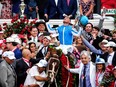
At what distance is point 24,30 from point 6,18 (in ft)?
8.47

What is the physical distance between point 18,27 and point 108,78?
5026mm

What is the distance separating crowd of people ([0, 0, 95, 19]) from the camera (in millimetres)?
22578

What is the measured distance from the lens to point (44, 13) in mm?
23391

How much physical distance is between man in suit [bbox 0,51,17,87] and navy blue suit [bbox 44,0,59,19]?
5877 millimetres

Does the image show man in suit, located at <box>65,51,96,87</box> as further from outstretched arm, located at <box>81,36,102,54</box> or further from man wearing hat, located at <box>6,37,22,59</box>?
man wearing hat, located at <box>6,37,22,59</box>

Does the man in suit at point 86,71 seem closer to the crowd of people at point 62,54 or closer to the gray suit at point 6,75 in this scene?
the crowd of people at point 62,54

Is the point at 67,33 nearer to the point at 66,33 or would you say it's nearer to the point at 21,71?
the point at 66,33

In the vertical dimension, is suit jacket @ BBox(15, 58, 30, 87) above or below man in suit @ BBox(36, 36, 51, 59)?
below

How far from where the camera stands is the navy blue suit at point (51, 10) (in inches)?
904

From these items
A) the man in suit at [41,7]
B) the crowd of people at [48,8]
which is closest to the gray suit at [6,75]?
the crowd of people at [48,8]

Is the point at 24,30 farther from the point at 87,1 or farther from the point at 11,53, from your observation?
the point at 11,53

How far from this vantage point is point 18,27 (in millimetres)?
21328

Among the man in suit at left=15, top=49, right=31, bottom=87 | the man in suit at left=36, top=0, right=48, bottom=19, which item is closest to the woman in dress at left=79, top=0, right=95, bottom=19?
the man in suit at left=36, top=0, right=48, bottom=19

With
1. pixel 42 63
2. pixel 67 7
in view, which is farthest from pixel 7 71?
pixel 67 7
